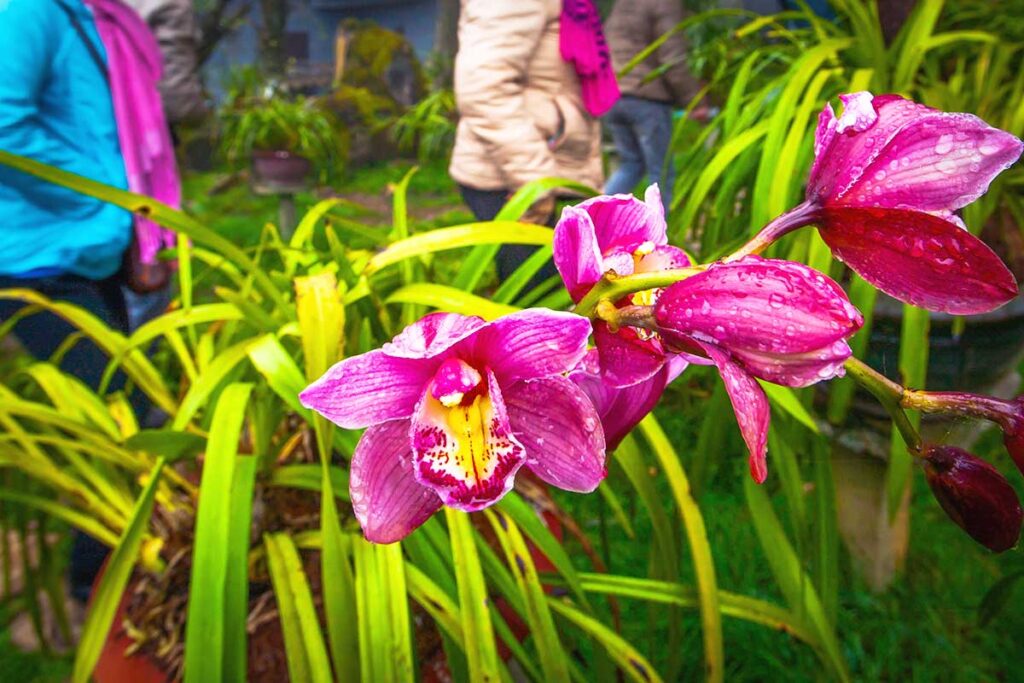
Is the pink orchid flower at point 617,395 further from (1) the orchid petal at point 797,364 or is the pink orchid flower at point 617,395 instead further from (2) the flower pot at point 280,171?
(2) the flower pot at point 280,171

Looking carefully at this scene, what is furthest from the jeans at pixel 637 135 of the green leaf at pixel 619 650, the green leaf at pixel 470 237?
the green leaf at pixel 619 650

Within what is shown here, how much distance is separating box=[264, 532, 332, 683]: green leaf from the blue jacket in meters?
0.80

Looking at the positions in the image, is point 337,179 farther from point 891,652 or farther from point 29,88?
point 891,652

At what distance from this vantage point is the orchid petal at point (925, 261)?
Result: 0.70ft

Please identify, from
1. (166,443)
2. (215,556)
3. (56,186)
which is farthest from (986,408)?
(56,186)

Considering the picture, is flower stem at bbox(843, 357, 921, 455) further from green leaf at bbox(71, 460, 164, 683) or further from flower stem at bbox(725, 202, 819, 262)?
green leaf at bbox(71, 460, 164, 683)

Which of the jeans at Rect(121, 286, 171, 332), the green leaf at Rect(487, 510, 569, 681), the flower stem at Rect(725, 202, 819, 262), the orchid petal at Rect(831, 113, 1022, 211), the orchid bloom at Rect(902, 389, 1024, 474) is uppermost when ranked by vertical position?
the orchid petal at Rect(831, 113, 1022, 211)

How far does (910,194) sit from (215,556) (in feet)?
1.75

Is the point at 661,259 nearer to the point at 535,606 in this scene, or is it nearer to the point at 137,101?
the point at 535,606

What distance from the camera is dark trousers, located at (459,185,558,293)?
93 cm

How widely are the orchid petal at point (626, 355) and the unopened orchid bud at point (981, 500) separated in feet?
0.32

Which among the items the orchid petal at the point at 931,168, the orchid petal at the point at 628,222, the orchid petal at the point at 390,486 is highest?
the orchid petal at the point at 931,168

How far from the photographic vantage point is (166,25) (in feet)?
5.33

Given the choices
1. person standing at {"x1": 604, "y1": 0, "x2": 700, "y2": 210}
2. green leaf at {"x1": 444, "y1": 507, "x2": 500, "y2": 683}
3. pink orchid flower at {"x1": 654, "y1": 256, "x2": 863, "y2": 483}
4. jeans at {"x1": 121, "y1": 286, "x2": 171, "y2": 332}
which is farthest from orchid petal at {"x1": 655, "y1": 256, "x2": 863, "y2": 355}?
person standing at {"x1": 604, "y1": 0, "x2": 700, "y2": 210}
